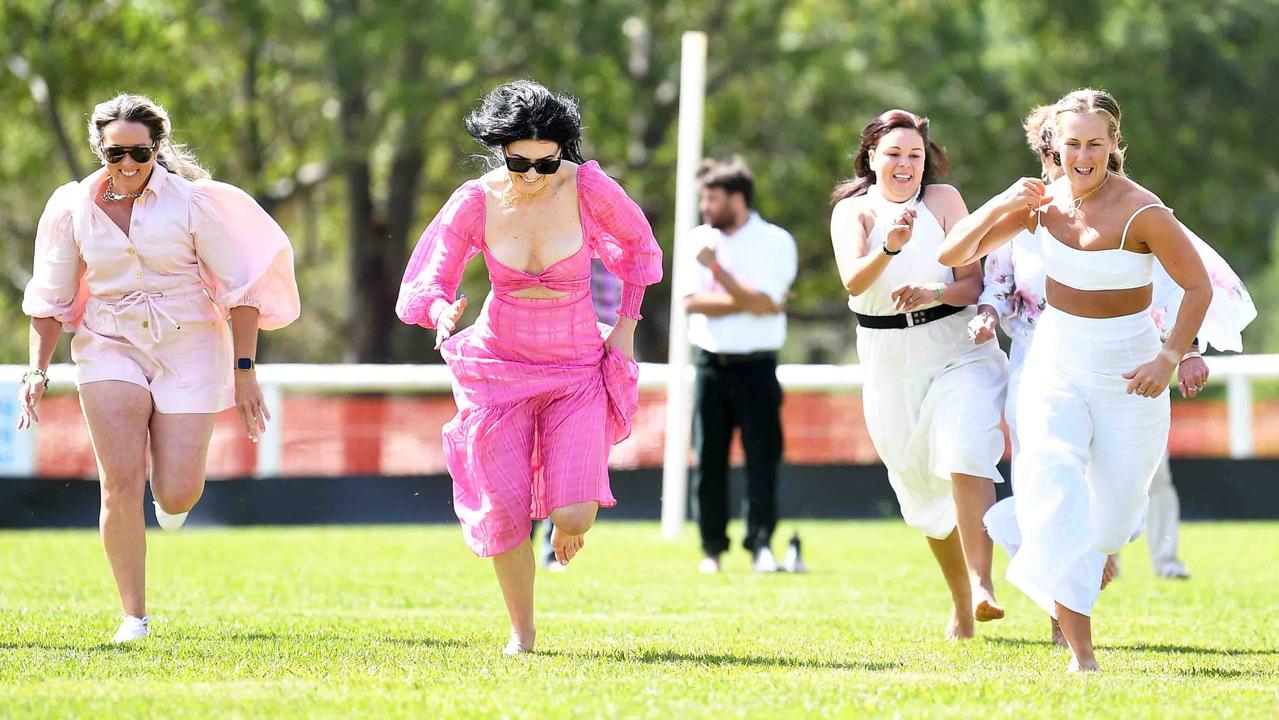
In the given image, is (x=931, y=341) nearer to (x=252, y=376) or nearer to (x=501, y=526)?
(x=501, y=526)

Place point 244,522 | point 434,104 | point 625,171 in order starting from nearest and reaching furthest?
point 244,522
point 434,104
point 625,171

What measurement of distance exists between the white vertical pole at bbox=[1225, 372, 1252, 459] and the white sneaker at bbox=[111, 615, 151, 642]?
10858mm

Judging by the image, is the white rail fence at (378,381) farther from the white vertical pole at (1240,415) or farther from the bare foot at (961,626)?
the bare foot at (961,626)

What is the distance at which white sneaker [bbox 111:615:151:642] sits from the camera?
6820 millimetres

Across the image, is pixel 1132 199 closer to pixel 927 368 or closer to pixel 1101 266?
pixel 1101 266

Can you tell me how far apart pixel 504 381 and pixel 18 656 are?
1.95 meters

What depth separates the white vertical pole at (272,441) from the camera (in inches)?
589

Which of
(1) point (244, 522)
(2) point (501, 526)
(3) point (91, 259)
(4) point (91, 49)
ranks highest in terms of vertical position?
(4) point (91, 49)

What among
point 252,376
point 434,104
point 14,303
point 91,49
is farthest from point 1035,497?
point 14,303

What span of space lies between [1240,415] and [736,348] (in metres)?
6.40

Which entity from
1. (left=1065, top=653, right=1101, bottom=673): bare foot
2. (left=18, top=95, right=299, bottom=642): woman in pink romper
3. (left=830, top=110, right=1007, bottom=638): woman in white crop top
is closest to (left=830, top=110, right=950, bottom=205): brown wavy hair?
(left=830, top=110, right=1007, bottom=638): woman in white crop top

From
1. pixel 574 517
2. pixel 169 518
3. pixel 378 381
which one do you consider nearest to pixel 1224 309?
pixel 574 517

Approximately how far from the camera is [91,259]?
686 cm

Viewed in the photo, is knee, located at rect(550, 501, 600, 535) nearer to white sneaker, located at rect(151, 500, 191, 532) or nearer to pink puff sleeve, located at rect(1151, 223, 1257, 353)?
→ white sneaker, located at rect(151, 500, 191, 532)
